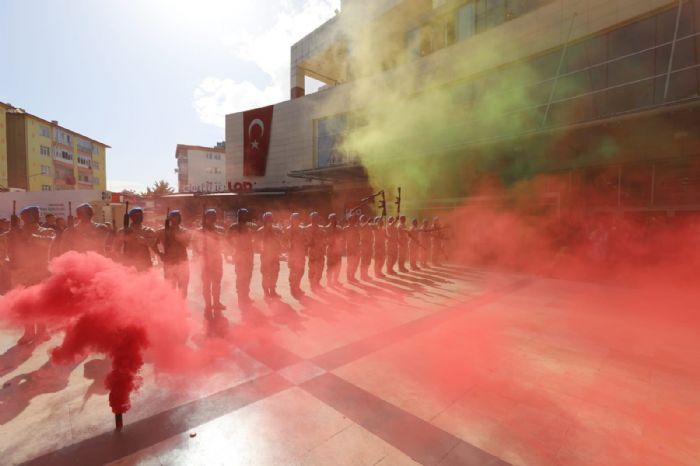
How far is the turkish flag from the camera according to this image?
88.2 feet

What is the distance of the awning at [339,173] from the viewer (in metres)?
17.3

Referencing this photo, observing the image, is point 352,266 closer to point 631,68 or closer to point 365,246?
point 365,246

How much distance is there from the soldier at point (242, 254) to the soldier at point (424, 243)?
259 inches

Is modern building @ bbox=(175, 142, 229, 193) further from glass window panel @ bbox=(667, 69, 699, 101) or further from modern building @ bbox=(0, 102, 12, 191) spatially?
glass window panel @ bbox=(667, 69, 699, 101)

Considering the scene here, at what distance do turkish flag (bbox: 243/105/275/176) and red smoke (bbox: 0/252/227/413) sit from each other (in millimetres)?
23675

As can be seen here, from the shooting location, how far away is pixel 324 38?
2409cm

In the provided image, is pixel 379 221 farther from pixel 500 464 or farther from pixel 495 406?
pixel 500 464

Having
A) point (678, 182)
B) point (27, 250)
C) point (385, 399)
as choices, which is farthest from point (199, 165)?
point (385, 399)

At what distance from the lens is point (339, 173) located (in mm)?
18828

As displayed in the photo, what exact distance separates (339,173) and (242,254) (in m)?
12.8

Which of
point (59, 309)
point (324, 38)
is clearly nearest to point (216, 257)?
point (59, 309)

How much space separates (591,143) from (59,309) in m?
14.8

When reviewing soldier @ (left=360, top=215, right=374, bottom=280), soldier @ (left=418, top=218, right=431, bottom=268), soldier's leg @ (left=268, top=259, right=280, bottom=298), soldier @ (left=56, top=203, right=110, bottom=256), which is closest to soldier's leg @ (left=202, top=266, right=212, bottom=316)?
soldier's leg @ (left=268, top=259, right=280, bottom=298)

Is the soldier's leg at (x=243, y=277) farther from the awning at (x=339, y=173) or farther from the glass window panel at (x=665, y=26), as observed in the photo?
the glass window panel at (x=665, y=26)
